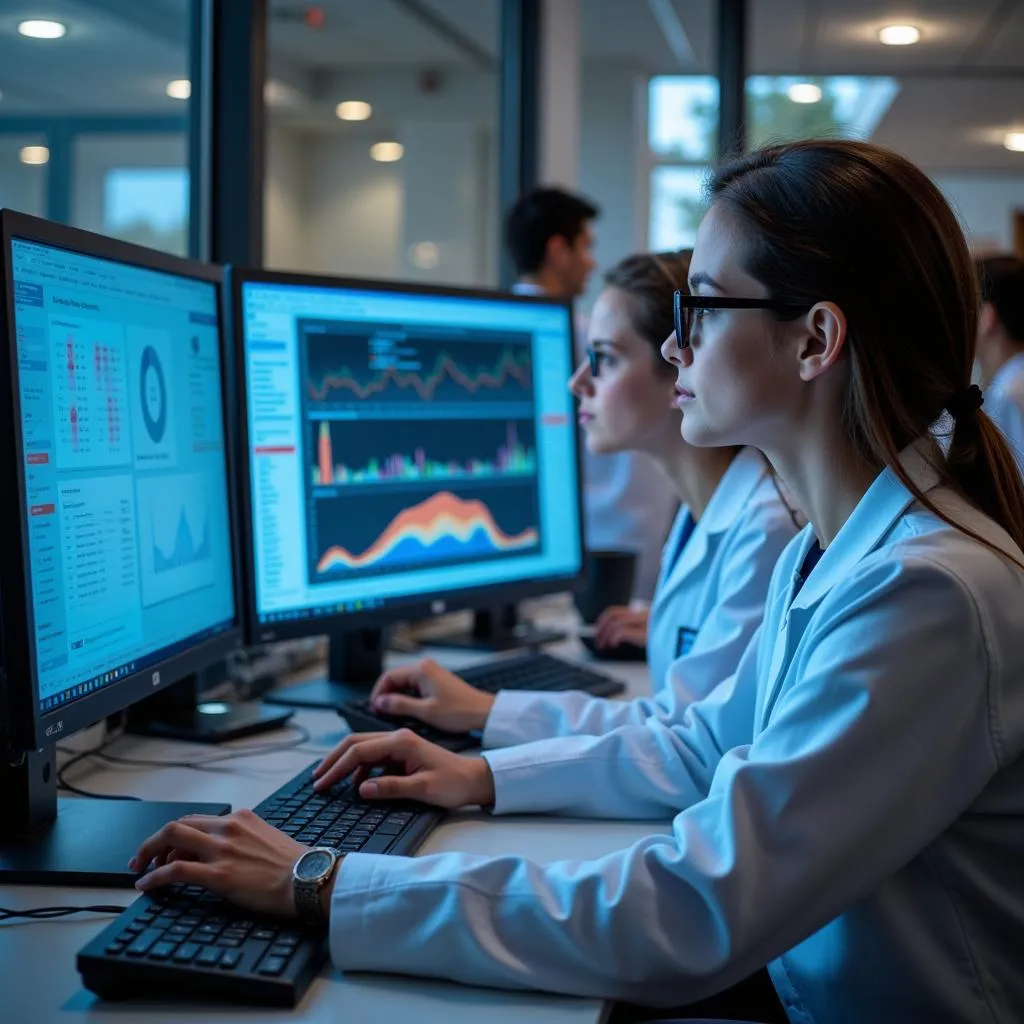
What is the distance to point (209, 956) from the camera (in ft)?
2.65

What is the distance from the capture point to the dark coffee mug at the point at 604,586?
6.90 feet

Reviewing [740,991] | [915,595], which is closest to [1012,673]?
[915,595]

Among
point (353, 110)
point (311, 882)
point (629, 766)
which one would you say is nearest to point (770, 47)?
point (353, 110)

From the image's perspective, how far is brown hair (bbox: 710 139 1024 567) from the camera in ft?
3.20

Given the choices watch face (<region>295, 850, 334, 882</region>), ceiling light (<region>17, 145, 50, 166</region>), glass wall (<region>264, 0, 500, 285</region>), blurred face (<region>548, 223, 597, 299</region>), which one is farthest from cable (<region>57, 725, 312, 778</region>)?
glass wall (<region>264, 0, 500, 285</region>)

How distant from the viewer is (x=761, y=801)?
0.85 meters

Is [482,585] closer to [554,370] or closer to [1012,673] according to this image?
[554,370]

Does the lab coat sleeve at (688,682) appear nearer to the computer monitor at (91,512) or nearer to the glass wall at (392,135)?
the computer monitor at (91,512)

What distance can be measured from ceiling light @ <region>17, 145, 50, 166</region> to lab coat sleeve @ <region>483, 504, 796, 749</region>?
1.07 metres

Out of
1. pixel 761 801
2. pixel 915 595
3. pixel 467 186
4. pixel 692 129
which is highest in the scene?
pixel 692 129

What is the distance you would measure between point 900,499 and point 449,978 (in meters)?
0.49

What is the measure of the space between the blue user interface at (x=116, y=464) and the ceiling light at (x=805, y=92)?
6.08 metres

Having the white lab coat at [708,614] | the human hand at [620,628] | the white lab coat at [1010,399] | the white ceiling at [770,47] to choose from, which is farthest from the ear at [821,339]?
the white ceiling at [770,47]

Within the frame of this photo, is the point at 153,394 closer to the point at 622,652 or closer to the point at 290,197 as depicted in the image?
the point at 622,652
